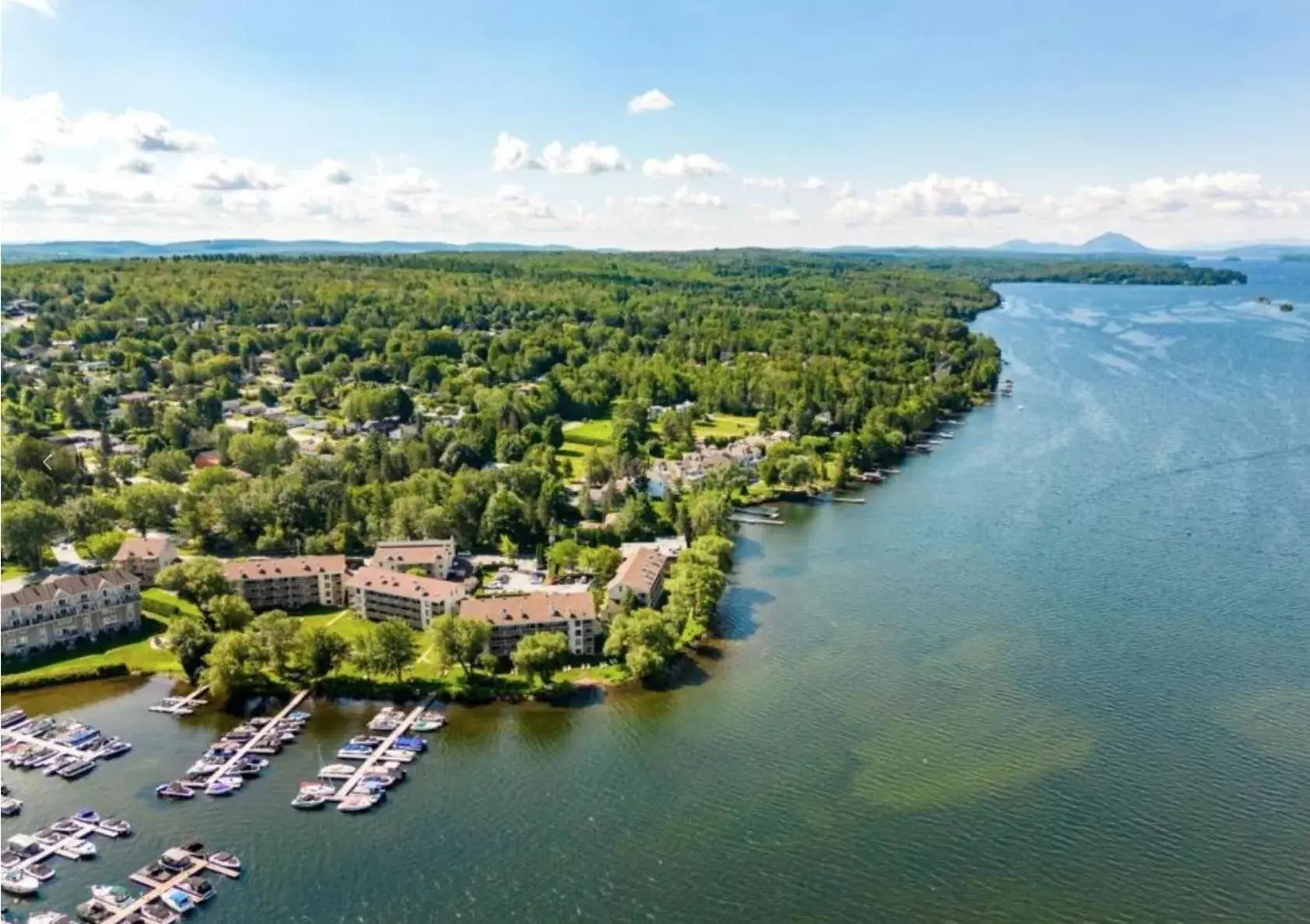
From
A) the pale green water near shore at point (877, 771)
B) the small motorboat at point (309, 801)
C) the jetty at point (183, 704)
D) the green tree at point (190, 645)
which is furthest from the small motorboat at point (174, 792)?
the green tree at point (190, 645)

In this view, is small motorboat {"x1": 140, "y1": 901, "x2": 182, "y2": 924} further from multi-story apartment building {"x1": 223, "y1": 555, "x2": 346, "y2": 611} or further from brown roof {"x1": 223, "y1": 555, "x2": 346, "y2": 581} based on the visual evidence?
brown roof {"x1": 223, "y1": 555, "x2": 346, "y2": 581}

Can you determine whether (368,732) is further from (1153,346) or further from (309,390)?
(1153,346)

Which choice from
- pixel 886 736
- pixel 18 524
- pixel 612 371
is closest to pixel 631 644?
pixel 886 736

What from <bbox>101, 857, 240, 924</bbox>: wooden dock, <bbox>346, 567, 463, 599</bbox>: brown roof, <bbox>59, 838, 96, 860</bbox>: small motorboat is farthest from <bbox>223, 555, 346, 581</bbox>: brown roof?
<bbox>101, 857, 240, 924</bbox>: wooden dock

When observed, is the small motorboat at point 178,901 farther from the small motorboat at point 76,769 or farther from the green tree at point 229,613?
the green tree at point 229,613

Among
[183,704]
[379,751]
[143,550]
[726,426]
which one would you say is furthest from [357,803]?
[726,426]

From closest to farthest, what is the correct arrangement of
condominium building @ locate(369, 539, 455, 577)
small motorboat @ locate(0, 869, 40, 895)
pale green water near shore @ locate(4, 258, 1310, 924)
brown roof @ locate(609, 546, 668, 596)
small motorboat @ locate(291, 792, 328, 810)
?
small motorboat @ locate(0, 869, 40, 895) < pale green water near shore @ locate(4, 258, 1310, 924) < small motorboat @ locate(291, 792, 328, 810) < brown roof @ locate(609, 546, 668, 596) < condominium building @ locate(369, 539, 455, 577)
